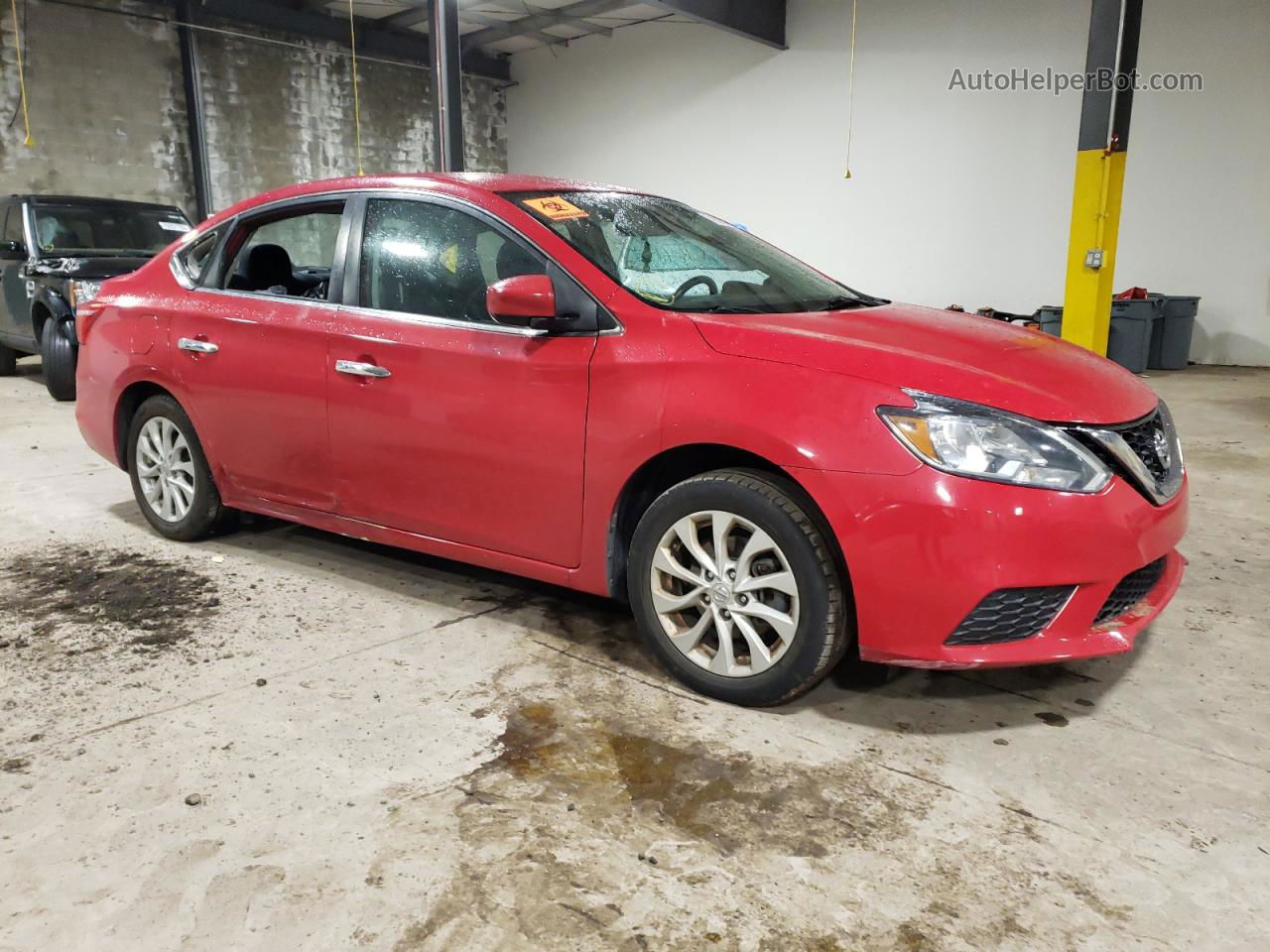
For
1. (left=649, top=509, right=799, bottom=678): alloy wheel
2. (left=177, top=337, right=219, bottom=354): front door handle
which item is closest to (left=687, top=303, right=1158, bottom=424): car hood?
(left=649, top=509, right=799, bottom=678): alloy wheel

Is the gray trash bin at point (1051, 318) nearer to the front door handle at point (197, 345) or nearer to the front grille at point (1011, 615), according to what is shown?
the front grille at point (1011, 615)

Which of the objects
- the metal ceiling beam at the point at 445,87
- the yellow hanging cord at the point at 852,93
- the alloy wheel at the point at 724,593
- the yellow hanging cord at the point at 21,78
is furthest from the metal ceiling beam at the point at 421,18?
the alloy wheel at the point at 724,593

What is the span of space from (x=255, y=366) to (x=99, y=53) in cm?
1207

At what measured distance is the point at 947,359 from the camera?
8.02 feet

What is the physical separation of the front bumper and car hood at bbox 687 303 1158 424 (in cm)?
23

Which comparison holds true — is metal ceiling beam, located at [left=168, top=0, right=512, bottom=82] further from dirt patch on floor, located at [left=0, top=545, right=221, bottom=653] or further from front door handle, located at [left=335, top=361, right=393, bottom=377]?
front door handle, located at [left=335, top=361, right=393, bottom=377]

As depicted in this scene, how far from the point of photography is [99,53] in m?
12.7

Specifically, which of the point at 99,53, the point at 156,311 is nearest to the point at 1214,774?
the point at 156,311

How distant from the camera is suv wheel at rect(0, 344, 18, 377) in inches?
366

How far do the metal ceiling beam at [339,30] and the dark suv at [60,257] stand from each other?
6160 mm

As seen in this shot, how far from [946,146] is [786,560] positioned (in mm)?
10996

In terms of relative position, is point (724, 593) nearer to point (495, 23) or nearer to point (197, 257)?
point (197, 257)

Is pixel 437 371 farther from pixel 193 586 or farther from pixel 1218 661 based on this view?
pixel 1218 661

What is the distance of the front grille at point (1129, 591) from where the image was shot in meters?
2.38
